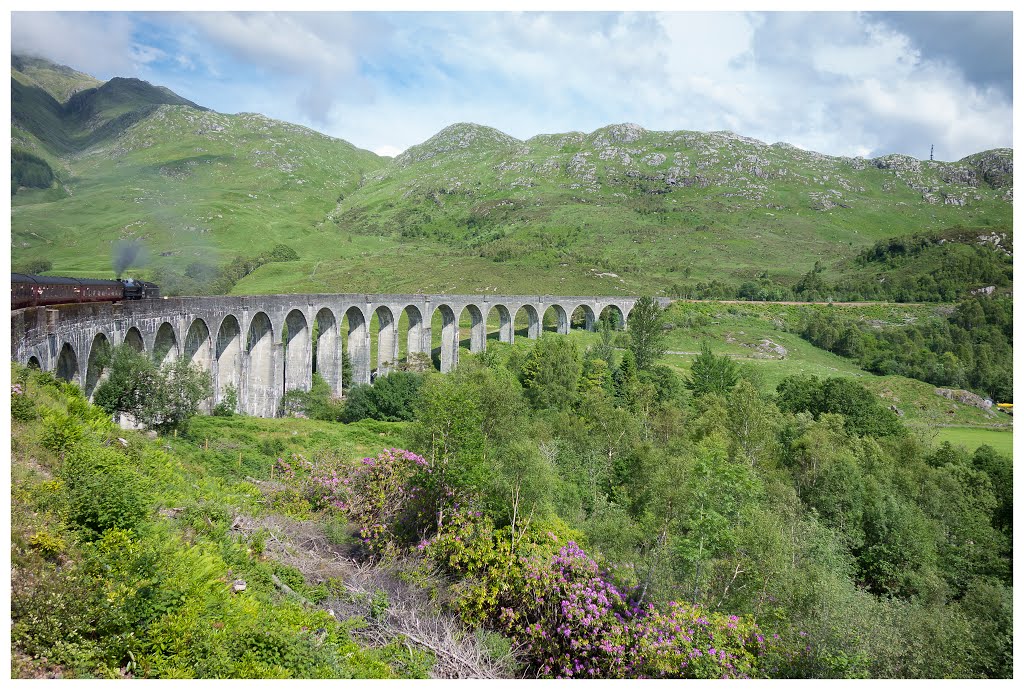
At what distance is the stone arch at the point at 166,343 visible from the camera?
2936 cm

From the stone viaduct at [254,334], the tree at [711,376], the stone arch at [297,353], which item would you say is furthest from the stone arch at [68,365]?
the tree at [711,376]

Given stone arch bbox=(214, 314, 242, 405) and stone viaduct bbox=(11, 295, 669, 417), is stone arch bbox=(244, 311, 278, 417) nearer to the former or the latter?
stone viaduct bbox=(11, 295, 669, 417)

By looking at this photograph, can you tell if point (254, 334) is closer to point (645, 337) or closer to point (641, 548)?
point (645, 337)

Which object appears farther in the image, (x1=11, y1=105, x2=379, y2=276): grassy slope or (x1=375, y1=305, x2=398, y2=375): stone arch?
(x1=11, y1=105, x2=379, y2=276): grassy slope

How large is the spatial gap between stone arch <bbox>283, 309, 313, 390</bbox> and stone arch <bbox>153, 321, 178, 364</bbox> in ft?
43.9

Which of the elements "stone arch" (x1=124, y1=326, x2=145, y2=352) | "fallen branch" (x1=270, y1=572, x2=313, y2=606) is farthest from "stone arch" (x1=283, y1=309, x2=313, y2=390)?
"fallen branch" (x1=270, y1=572, x2=313, y2=606)

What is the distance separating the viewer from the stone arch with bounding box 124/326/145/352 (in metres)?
26.5

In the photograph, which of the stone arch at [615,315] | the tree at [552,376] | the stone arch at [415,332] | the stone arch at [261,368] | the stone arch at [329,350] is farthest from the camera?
the stone arch at [615,315]

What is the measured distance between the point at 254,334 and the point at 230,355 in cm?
338

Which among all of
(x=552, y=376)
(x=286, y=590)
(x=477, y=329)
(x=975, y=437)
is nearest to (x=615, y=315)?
(x=477, y=329)

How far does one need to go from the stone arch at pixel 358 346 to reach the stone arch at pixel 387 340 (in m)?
1.71

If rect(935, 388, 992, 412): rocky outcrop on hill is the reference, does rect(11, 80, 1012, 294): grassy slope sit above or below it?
above

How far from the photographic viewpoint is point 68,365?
20438 mm

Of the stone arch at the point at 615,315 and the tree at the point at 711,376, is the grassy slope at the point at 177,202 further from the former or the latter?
the tree at the point at 711,376
